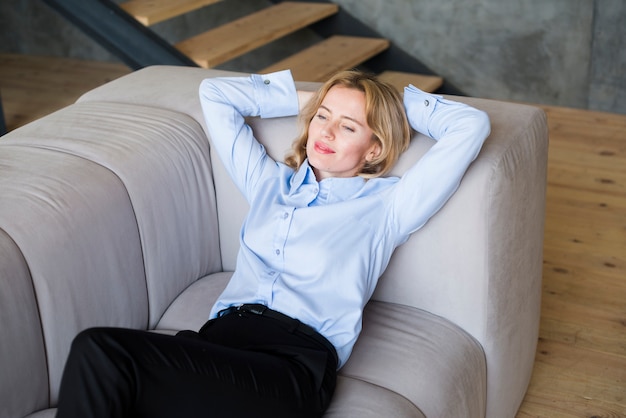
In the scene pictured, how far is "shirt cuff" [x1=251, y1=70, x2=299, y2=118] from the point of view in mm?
1989

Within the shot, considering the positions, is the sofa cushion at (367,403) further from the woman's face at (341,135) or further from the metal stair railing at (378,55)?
the metal stair railing at (378,55)

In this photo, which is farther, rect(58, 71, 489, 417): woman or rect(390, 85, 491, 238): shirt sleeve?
rect(390, 85, 491, 238): shirt sleeve

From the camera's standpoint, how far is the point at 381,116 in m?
1.81

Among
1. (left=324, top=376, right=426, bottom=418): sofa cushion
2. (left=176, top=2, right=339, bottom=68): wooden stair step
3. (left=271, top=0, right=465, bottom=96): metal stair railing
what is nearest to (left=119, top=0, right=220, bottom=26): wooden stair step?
(left=176, top=2, right=339, bottom=68): wooden stair step

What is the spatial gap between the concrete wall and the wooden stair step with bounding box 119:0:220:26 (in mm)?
1131

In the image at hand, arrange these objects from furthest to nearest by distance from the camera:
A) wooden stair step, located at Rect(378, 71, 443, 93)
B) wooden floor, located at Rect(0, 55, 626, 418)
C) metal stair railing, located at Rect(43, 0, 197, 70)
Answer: wooden stair step, located at Rect(378, 71, 443, 93)
metal stair railing, located at Rect(43, 0, 197, 70)
wooden floor, located at Rect(0, 55, 626, 418)

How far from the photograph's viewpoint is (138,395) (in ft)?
A: 4.48

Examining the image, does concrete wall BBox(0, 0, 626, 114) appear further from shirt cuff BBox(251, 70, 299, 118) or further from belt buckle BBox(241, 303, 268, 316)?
belt buckle BBox(241, 303, 268, 316)

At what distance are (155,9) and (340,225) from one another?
2178mm

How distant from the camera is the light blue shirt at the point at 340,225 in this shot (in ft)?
5.55

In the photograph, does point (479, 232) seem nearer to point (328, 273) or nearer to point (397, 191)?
point (397, 191)

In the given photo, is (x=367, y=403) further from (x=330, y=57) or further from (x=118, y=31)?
(x=330, y=57)

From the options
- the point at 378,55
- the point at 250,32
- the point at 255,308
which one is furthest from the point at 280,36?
the point at 255,308

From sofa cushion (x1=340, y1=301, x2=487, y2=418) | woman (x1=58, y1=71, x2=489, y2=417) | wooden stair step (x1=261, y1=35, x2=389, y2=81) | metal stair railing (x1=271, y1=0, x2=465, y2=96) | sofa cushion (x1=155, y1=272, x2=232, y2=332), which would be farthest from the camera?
metal stair railing (x1=271, y1=0, x2=465, y2=96)
